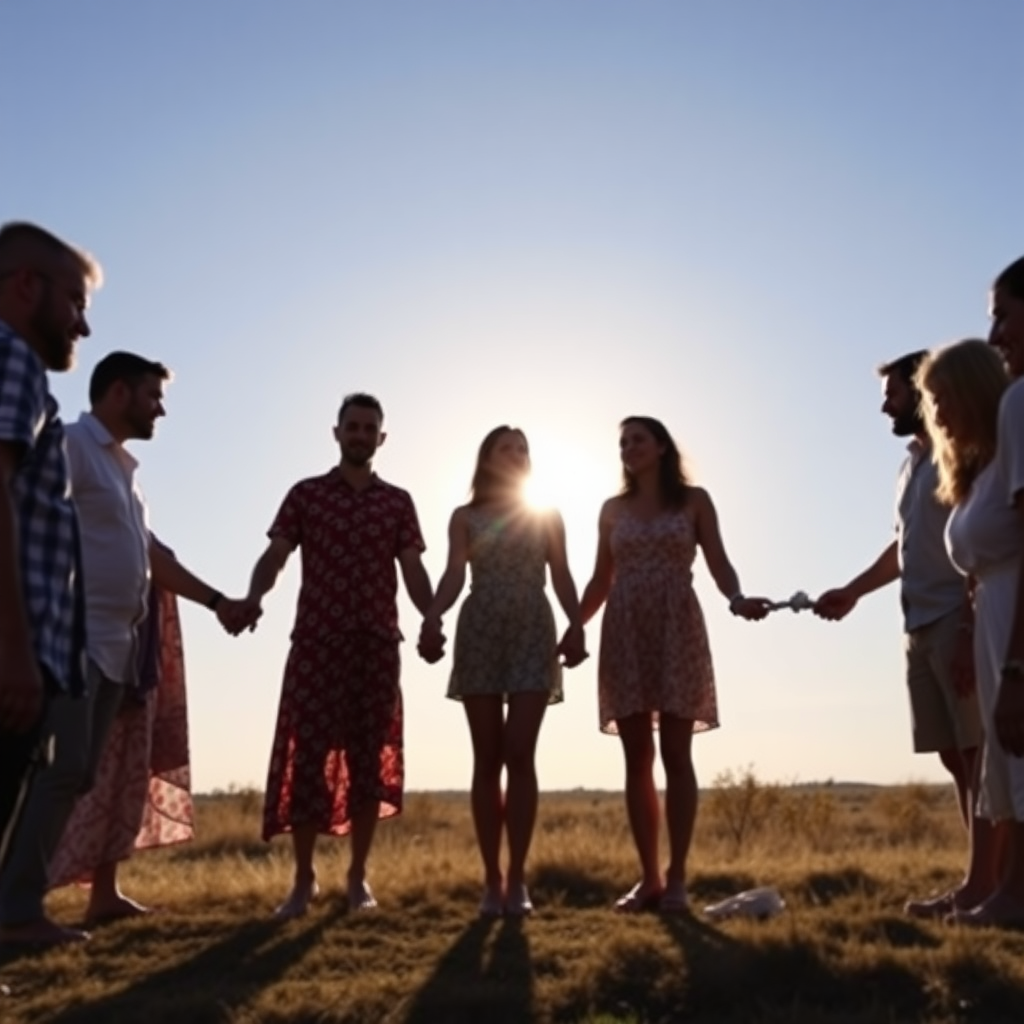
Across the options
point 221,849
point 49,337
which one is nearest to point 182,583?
point 49,337

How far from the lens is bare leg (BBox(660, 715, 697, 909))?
8836 millimetres

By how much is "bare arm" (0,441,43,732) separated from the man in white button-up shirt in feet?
11.4

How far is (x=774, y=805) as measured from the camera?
70.1 ft

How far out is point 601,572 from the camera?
9.55m

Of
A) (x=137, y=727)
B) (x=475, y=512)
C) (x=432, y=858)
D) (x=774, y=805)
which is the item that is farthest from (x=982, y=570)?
(x=774, y=805)

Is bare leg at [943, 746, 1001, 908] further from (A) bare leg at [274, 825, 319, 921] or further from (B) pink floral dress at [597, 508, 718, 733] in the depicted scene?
(A) bare leg at [274, 825, 319, 921]

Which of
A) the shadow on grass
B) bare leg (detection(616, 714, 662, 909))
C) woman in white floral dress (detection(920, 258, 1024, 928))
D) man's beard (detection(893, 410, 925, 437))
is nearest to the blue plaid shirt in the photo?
woman in white floral dress (detection(920, 258, 1024, 928))

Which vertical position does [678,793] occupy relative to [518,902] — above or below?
above

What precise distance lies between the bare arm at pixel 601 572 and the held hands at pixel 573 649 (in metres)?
0.31

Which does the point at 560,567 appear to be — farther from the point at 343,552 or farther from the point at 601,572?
the point at 343,552

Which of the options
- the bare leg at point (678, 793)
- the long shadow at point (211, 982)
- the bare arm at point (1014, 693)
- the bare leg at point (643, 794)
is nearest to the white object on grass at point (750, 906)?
the bare leg at point (678, 793)

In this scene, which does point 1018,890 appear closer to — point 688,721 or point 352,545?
point 688,721

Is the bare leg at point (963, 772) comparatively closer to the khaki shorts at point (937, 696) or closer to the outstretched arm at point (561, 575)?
the khaki shorts at point (937, 696)

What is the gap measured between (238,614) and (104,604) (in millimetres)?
956
